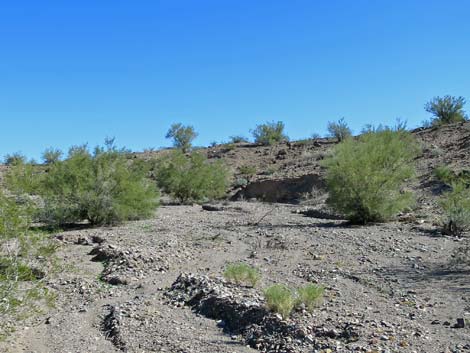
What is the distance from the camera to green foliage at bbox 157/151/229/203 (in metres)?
29.7

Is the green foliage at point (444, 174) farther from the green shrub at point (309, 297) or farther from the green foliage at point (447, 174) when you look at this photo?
the green shrub at point (309, 297)

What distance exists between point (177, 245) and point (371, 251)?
4.58 m

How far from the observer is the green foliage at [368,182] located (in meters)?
17.6

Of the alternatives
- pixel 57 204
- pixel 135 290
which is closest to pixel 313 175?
pixel 57 204

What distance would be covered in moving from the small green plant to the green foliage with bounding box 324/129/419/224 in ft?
32.4

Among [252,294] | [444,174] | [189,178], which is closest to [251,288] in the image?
[252,294]

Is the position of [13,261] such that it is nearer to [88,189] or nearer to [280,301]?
[280,301]

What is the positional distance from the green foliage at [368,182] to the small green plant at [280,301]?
9.87 m

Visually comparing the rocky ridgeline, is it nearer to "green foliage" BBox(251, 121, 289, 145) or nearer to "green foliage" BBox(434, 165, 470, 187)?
"green foliage" BBox(434, 165, 470, 187)

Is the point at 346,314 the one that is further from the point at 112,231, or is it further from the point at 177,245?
the point at 112,231

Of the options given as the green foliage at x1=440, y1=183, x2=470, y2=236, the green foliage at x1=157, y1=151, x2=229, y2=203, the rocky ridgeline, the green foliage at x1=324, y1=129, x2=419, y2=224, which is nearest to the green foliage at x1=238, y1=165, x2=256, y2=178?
the green foliage at x1=157, y1=151, x2=229, y2=203

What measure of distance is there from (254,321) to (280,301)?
45 cm

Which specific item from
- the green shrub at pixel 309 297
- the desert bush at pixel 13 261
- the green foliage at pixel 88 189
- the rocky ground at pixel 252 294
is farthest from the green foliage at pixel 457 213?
the desert bush at pixel 13 261

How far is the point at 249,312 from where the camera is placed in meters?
8.20
